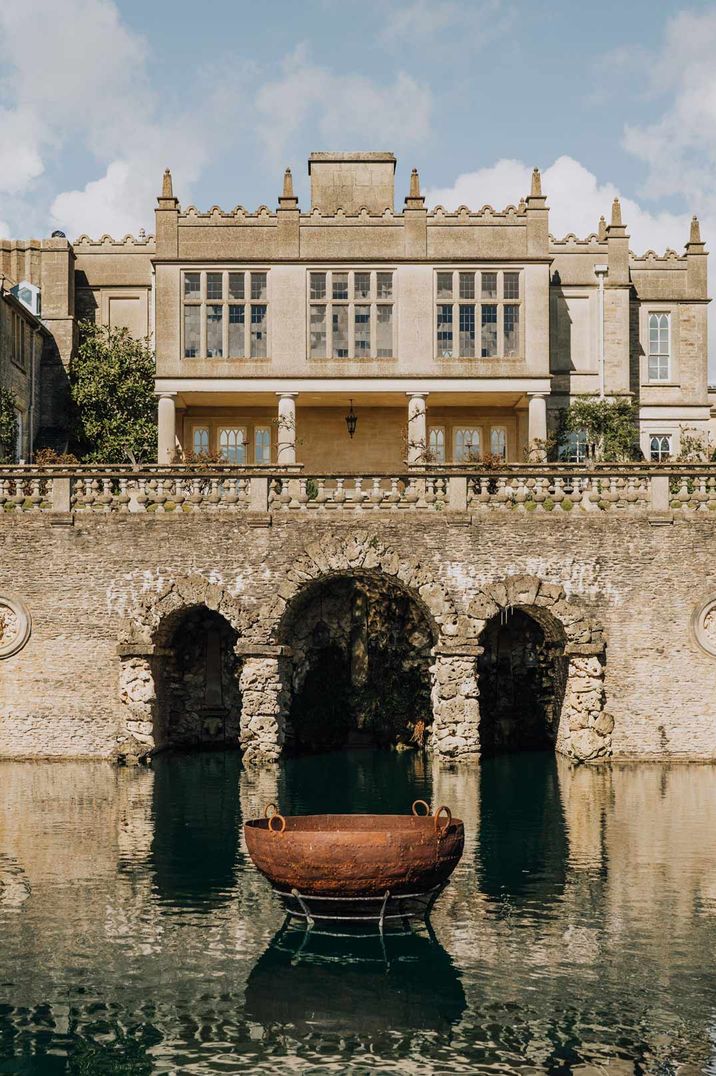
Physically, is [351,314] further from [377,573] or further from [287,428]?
[377,573]

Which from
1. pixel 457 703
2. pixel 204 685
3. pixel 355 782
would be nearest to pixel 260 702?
pixel 355 782

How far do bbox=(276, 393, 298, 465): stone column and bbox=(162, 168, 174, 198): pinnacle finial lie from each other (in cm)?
827

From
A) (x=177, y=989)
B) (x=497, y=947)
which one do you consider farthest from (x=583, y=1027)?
(x=177, y=989)

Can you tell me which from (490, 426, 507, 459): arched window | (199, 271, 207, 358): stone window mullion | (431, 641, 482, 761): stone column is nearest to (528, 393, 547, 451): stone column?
(490, 426, 507, 459): arched window

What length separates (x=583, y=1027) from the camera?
14.0m

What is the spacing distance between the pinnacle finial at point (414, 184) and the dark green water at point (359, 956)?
83.2 ft

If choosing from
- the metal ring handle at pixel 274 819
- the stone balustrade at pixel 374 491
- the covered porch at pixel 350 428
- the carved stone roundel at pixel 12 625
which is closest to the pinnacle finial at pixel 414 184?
the covered porch at pixel 350 428

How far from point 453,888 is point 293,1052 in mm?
6972

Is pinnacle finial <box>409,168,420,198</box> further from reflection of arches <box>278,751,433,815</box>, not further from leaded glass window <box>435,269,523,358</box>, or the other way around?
reflection of arches <box>278,751,433,815</box>

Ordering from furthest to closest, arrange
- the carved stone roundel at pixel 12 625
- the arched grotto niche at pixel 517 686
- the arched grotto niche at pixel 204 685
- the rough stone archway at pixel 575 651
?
1. the arched grotto niche at pixel 204 685
2. the arched grotto niche at pixel 517 686
3. the carved stone roundel at pixel 12 625
4. the rough stone archway at pixel 575 651

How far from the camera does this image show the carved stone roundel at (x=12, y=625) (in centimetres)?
3400

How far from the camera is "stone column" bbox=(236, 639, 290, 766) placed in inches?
1335

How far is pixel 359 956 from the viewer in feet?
55.2

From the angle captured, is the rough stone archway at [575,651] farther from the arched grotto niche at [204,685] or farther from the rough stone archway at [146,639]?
the arched grotto niche at [204,685]
